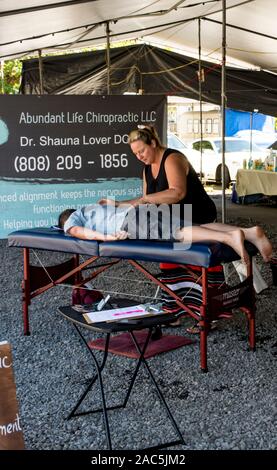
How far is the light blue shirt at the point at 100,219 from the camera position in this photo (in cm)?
379

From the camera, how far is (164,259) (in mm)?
3430

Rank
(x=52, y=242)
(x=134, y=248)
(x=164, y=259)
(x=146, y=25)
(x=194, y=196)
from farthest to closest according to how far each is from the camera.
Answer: (x=146, y=25) → (x=194, y=196) → (x=52, y=242) → (x=134, y=248) → (x=164, y=259)

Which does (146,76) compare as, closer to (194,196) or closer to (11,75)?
(194,196)

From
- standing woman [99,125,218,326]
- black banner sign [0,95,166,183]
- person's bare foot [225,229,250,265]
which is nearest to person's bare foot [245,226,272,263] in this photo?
person's bare foot [225,229,250,265]

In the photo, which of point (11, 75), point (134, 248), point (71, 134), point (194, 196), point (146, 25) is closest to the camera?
point (134, 248)

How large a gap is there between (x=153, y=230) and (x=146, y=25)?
18.3 ft

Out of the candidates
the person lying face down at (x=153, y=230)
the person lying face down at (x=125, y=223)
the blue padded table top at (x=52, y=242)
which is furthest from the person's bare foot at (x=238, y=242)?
the blue padded table top at (x=52, y=242)

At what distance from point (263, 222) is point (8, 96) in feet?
13.0

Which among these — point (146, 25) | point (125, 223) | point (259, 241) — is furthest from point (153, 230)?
point (146, 25)

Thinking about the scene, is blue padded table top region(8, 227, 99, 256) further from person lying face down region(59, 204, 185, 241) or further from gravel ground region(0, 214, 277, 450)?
gravel ground region(0, 214, 277, 450)

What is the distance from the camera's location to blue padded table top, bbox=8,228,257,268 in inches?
131

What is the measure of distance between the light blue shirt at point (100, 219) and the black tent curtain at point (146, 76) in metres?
6.18

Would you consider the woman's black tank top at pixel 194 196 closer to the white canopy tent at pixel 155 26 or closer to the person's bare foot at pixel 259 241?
the person's bare foot at pixel 259 241
